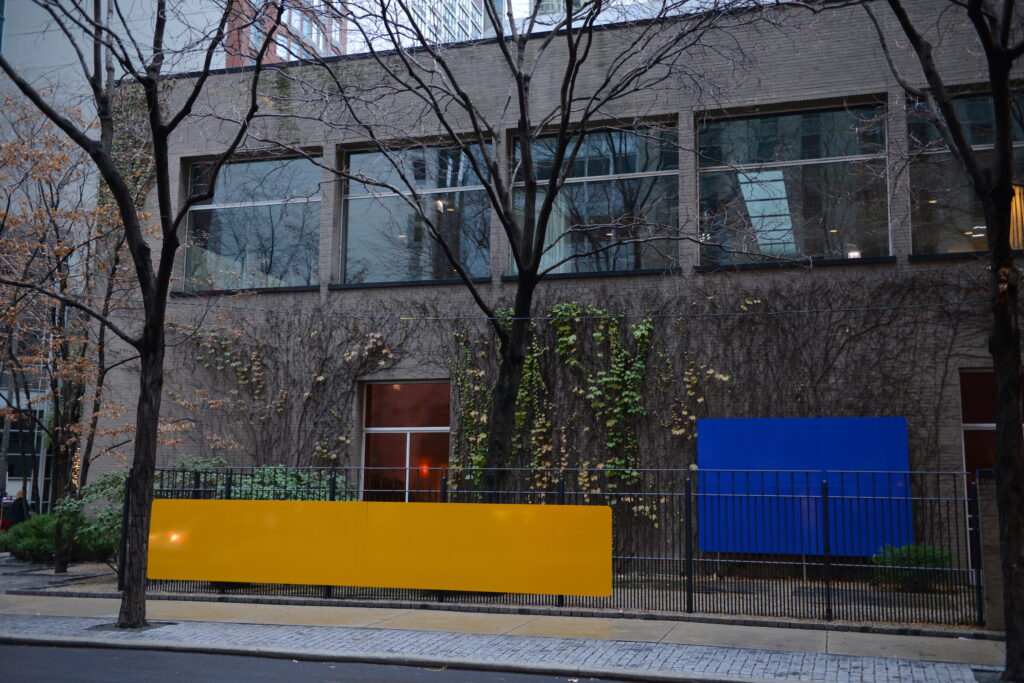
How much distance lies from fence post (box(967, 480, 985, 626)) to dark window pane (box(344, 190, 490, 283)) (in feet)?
36.2

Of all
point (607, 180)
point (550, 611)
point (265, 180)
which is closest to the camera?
point (550, 611)

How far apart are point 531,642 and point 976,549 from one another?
6.12m

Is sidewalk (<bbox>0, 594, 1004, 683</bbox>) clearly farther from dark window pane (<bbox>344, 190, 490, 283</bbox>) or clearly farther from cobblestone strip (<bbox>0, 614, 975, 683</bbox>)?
dark window pane (<bbox>344, 190, 490, 283</bbox>)

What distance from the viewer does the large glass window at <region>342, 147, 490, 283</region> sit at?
21.2 meters

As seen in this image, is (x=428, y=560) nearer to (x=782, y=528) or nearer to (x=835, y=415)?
(x=782, y=528)

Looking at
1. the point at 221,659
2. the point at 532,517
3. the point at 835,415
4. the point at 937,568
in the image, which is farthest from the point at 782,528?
the point at 221,659

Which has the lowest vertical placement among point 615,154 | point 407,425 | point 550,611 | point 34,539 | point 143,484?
point 550,611

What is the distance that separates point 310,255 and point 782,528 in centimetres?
1194

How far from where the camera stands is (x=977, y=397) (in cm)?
1772

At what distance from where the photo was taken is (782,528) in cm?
1711

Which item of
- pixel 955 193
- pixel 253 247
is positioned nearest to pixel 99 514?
pixel 253 247

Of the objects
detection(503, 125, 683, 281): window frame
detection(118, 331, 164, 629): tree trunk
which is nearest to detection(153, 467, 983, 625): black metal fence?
detection(118, 331, 164, 629): tree trunk

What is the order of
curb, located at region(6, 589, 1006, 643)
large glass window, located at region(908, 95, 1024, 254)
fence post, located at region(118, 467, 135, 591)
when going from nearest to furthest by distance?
curb, located at region(6, 589, 1006, 643)
fence post, located at region(118, 467, 135, 591)
large glass window, located at region(908, 95, 1024, 254)

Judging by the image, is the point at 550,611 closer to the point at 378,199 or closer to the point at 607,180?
the point at 607,180
